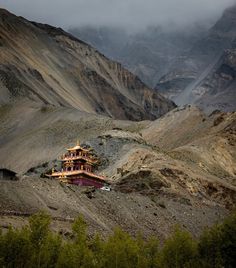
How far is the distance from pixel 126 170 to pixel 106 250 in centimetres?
3928

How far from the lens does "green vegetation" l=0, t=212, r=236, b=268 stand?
2861cm

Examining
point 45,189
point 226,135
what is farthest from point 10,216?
point 226,135

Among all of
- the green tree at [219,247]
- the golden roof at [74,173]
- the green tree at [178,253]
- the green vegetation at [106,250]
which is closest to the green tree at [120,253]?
the green vegetation at [106,250]

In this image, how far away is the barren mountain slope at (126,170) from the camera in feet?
146

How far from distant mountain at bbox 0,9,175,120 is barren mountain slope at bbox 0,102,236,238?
42.4 feet

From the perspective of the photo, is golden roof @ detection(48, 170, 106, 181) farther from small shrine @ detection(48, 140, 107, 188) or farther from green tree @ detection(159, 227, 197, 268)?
green tree @ detection(159, 227, 197, 268)

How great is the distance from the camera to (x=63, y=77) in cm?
15450

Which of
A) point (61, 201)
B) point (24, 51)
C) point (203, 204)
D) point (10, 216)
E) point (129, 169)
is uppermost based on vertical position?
point (24, 51)

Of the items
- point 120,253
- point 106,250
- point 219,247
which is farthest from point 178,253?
point 106,250

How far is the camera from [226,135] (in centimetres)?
9069

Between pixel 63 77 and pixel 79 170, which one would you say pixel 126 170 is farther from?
pixel 63 77

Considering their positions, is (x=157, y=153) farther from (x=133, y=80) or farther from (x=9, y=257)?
(x=133, y=80)

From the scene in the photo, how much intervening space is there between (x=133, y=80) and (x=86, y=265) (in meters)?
165

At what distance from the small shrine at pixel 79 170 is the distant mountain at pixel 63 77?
1845 inches
